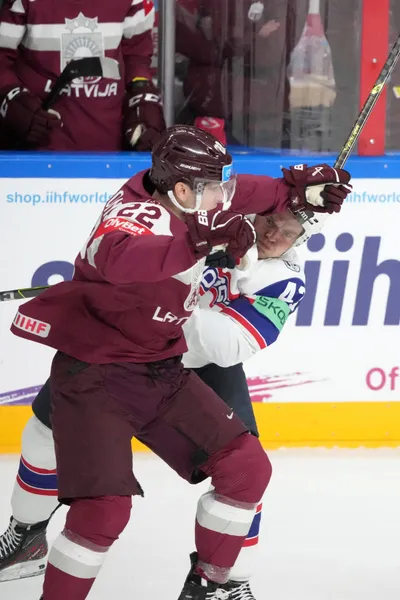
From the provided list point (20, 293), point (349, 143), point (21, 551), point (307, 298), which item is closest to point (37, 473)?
point (21, 551)

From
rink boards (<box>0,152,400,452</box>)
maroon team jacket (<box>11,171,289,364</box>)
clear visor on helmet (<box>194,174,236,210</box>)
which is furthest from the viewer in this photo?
rink boards (<box>0,152,400,452</box>)

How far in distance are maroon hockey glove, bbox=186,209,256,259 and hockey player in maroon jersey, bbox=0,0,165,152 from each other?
68.1 inches

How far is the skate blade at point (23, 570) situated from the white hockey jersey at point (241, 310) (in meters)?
0.60

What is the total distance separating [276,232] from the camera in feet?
8.07

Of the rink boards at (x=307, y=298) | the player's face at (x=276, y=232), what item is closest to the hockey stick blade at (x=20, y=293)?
the player's face at (x=276, y=232)

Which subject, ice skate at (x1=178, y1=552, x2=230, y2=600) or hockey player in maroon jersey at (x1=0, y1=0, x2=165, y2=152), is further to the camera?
hockey player in maroon jersey at (x1=0, y1=0, x2=165, y2=152)

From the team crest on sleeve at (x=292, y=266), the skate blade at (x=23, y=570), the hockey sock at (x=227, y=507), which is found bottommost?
the skate blade at (x=23, y=570)

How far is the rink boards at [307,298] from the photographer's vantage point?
3475 millimetres

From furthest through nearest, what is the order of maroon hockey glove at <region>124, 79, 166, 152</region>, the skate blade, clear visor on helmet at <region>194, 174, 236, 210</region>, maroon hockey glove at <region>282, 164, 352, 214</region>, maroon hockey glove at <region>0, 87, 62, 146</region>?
1. maroon hockey glove at <region>124, 79, 166, 152</region>
2. maroon hockey glove at <region>0, 87, 62, 146</region>
3. the skate blade
4. maroon hockey glove at <region>282, 164, 352, 214</region>
5. clear visor on helmet at <region>194, 174, 236, 210</region>

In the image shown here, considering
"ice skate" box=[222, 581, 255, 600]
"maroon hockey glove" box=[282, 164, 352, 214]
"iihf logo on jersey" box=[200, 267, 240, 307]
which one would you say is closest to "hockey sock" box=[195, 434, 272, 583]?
"ice skate" box=[222, 581, 255, 600]

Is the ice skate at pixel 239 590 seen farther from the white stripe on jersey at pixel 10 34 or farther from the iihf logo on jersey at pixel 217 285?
the white stripe on jersey at pixel 10 34

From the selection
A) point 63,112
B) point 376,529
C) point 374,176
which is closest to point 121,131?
point 63,112

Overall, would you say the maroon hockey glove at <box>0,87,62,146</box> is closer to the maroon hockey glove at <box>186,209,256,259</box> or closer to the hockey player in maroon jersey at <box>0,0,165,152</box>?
the hockey player in maroon jersey at <box>0,0,165,152</box>

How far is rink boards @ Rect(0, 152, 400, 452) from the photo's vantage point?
3.47 meters
